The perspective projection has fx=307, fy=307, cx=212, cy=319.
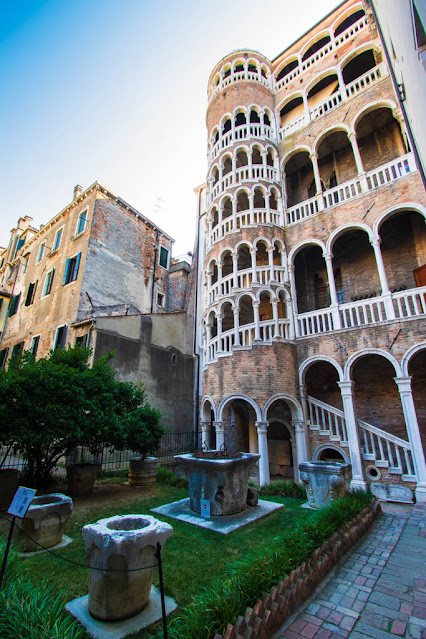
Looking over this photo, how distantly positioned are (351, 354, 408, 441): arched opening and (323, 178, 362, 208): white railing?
22.7 feet

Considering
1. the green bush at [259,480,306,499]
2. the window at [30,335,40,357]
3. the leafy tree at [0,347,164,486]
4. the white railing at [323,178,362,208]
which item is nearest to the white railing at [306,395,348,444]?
the green bush at [259,480,306,499]

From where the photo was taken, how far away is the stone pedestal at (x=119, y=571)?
3.44 meters

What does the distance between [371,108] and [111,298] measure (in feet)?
54.3

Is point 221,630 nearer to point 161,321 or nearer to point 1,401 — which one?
point 1,401

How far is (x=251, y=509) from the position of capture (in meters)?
7.76

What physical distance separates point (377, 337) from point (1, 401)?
11.8 meters

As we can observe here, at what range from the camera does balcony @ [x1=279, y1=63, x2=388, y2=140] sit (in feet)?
46.3

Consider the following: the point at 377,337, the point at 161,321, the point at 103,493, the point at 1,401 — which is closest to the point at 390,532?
the point at 377,337

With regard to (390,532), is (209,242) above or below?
above

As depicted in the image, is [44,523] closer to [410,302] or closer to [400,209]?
[410,302]

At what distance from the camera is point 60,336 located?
17.3 meters

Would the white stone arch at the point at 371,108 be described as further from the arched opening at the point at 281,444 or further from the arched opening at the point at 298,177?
the arched opening at the point at 281,444

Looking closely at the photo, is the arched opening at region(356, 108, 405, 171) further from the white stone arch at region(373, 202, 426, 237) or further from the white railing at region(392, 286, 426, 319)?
the white railing at region(392, 286, 426, 319)

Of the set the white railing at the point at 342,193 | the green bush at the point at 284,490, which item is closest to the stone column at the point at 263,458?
the green bush at the point at 284,490
